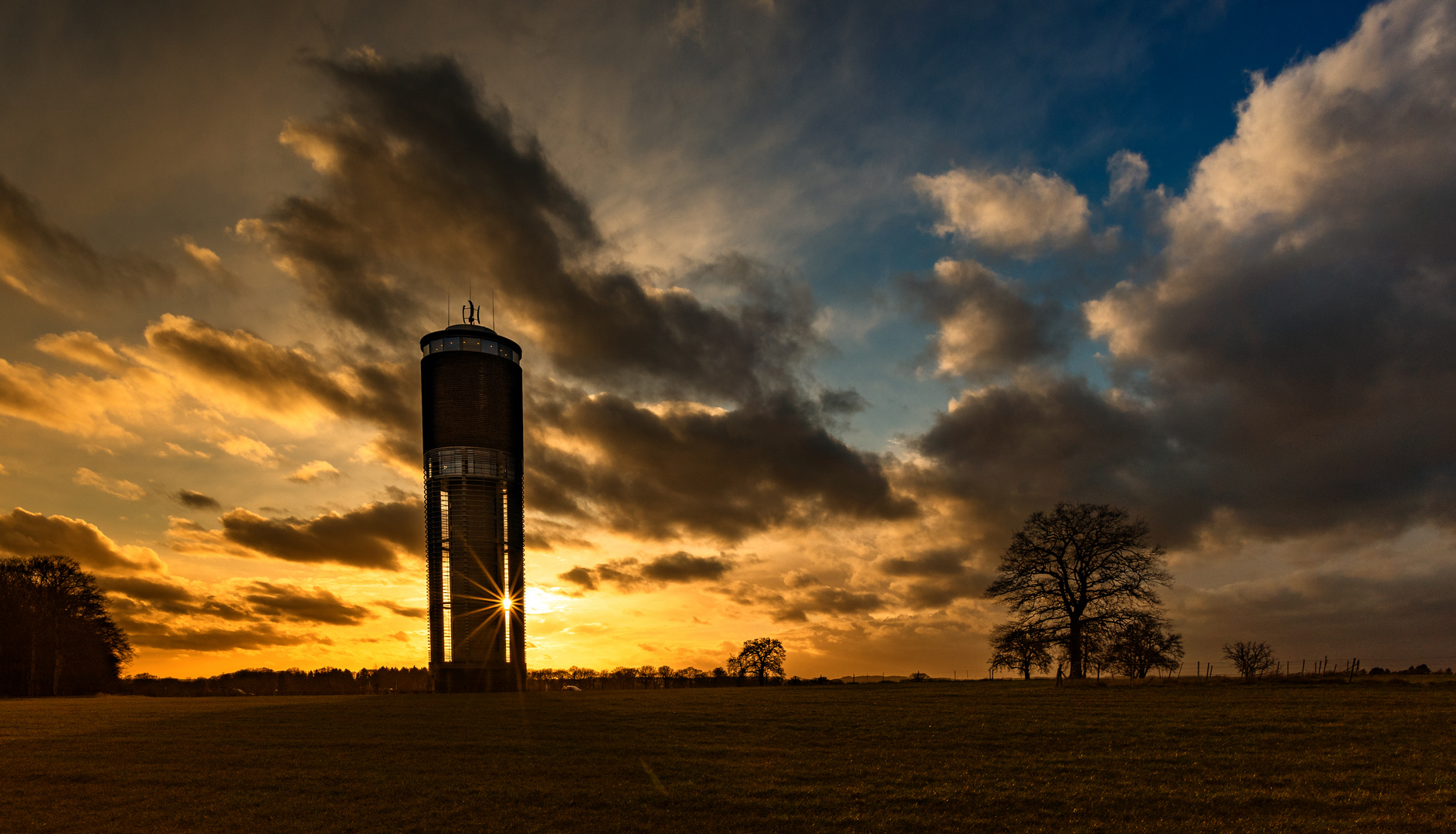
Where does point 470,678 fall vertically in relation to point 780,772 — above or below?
below

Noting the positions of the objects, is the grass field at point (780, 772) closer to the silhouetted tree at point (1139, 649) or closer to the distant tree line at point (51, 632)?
the silhouetted tree at point (1139, 649)

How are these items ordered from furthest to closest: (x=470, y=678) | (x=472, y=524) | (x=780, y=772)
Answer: (x=472, y=524) < (x=470, y=678) < (x=780, y=772)

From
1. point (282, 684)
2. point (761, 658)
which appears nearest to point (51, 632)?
point (282, 684)

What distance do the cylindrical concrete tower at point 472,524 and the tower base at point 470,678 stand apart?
0.11 meters

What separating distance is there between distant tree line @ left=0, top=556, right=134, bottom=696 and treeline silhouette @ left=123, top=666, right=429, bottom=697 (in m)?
6.80

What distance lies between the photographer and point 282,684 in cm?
11194

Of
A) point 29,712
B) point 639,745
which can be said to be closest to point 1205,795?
point 639,745

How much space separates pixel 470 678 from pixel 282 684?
107ft

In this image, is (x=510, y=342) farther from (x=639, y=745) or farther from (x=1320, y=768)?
(x=1320, y=768)

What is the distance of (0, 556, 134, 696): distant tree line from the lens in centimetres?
8925

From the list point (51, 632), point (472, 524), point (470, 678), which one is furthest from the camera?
point (472, 524)

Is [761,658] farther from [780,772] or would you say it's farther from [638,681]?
[780,772]

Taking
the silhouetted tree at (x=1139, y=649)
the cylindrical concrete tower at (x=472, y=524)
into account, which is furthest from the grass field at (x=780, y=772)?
the cylindrical concrete tower at (x=472, y=524)

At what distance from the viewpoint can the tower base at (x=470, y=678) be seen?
10094 centimetres
